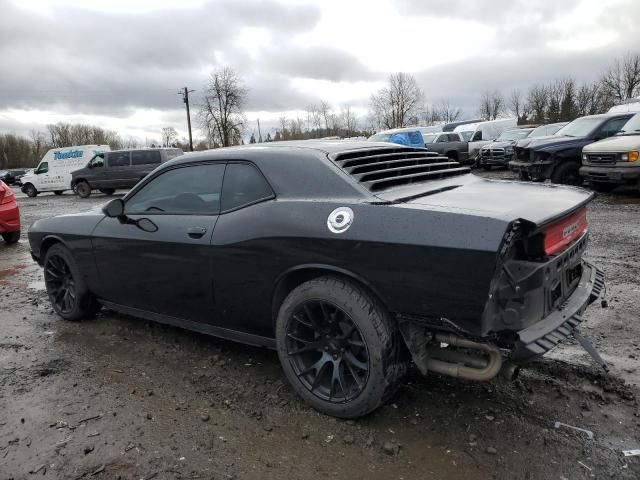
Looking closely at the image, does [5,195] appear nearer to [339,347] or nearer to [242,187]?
[242,187]

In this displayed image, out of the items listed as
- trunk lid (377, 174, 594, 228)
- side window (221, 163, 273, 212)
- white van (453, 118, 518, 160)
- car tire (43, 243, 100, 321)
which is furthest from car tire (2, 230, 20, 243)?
white van (453, 118, 518, 160)

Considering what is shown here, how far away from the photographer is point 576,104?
60.0 m

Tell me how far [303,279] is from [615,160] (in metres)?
9.61

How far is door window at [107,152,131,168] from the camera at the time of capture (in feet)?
66.0

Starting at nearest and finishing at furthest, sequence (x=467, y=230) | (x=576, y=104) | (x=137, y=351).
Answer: (x=467, y=230) < (x=137, y=351) < (x=576, y=104)

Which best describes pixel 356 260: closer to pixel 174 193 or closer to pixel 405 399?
pixel 405 399

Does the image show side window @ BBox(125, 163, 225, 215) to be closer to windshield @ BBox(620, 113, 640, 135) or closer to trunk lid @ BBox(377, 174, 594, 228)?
→ trunk lid @ BBox(377, 174, 594, 228)

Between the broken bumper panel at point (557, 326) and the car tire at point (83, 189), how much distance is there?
69.5ft

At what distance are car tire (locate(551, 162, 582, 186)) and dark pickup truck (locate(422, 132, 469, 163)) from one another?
10.3 metres

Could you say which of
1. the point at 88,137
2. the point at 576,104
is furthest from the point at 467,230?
the point at 88,137

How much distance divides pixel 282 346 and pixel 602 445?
177cm

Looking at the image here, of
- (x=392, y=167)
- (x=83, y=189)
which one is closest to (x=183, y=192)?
(x=392, y=167)

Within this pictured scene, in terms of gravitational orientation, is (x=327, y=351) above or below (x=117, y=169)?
below

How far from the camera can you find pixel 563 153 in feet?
38.1
